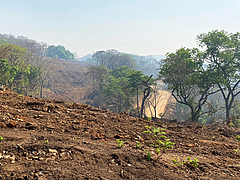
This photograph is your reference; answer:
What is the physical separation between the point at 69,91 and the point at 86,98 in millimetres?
6889

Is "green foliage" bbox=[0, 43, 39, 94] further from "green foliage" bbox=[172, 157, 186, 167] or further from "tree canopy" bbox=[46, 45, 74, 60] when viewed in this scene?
"tree canopy" bbox=[46, 45, 74, 60]

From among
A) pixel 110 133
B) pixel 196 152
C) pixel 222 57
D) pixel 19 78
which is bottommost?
pixel 196 152

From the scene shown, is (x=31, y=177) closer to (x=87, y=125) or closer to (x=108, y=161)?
(x=108, y=161)

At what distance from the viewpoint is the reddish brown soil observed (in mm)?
2725

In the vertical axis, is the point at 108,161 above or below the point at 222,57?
below

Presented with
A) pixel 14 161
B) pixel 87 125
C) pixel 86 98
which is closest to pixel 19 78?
pixel 86 98

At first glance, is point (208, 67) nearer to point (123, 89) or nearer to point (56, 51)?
point (123, 89)

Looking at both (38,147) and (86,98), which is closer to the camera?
(38,147)

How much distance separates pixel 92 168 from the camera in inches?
113

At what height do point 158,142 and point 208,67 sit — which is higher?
point 208,67

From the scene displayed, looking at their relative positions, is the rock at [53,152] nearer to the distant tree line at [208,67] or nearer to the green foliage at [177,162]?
the green foliage at [177,162]

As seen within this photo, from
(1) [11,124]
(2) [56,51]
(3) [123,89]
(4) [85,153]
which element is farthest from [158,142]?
(2) [56,51]

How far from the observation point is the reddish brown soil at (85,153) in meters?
2.72

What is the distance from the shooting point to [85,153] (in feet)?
10.7
